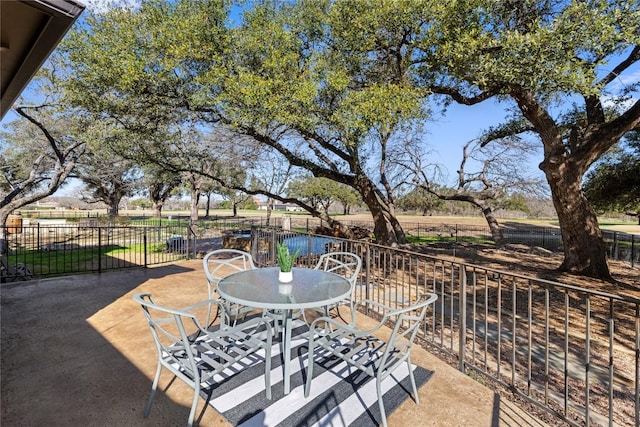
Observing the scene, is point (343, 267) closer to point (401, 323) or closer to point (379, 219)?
point (401, 323)

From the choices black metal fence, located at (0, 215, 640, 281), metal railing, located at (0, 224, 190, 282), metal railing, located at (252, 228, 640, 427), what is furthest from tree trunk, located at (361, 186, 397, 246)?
metal railing, located at (0, 224, 190, 282)

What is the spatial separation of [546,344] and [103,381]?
10.8 feet

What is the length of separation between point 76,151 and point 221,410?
1436 cm

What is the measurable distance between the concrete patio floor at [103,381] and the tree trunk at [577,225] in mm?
6301

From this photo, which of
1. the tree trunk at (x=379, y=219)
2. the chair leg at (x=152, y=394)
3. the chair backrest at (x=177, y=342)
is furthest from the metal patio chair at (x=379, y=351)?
the tree trunk at (x=379, y=219)

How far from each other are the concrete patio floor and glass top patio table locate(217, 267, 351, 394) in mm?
552

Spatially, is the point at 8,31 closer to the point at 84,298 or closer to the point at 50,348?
the point at 50,348

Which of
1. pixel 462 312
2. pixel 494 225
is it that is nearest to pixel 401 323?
pixel 462 312

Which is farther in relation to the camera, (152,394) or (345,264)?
(345,264)

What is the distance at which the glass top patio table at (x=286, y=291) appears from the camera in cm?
207

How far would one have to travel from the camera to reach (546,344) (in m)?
2.06

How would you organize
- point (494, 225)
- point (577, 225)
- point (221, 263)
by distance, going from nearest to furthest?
point (221, 263), point (577, 225), point (494, 225)

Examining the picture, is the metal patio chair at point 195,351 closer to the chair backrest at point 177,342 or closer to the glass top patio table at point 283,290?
the chair backrest at point 177,342

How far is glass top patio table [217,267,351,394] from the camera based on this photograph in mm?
2066
